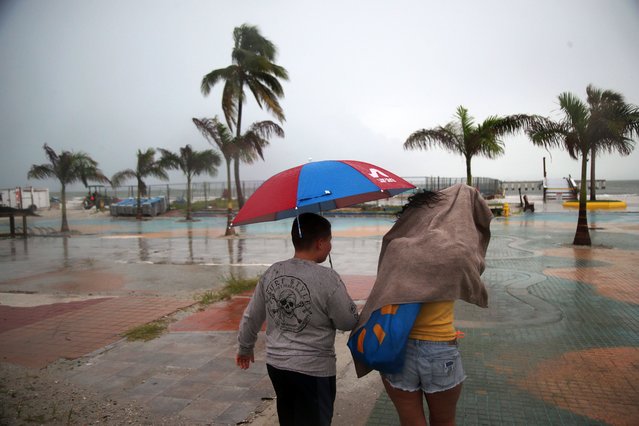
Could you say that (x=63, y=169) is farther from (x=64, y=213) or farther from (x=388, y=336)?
(x=388, y=336)

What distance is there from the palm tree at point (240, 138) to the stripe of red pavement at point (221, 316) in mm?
11690

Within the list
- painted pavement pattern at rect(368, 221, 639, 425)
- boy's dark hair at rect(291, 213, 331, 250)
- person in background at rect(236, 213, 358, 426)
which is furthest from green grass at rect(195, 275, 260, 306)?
boy's dark hair at rect(291, 213, 331, 250)

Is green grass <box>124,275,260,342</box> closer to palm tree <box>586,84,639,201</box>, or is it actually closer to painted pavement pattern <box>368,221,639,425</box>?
painted pavement pattern <box>368,221,639,425</box>

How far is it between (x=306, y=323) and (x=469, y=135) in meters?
12.8

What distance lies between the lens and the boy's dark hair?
7.78ft

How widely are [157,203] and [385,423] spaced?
34665 mm

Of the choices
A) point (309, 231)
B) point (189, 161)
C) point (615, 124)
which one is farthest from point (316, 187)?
point (189, 161)

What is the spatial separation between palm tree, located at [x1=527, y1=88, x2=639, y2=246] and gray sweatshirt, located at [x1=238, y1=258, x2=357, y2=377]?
11.6 meters

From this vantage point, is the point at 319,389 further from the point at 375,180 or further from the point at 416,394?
the point at 375,180

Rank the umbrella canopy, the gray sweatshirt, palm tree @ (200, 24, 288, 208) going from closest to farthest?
the gray sweatshirt < the umbrella canopy < palm tree @ (200, 24, 288, 208)

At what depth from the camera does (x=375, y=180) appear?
2.64 metres

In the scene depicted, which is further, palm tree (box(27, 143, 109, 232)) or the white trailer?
the white trailer

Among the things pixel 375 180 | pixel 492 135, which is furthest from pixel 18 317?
pixel 492 135

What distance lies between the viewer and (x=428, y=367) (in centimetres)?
211
